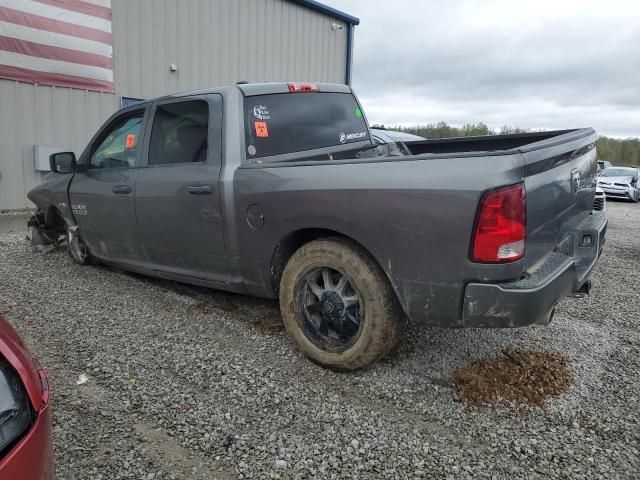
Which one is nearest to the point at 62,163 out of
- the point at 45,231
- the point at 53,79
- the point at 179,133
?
the point at 45,231

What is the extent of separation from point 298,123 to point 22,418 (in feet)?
9.22

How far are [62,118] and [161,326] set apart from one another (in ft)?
25.0

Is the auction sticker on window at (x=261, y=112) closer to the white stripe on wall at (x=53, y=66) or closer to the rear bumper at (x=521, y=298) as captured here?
the rear bumper at (x=521, y=298)

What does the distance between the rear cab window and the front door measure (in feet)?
3.98

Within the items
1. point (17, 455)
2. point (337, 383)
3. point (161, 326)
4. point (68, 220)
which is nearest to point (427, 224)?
point (337, 383)

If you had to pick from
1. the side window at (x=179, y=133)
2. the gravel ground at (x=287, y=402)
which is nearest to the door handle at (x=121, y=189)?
the side window at (x=179, y=133)

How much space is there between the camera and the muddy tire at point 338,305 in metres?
2.76

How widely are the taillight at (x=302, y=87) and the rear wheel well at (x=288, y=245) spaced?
4.22 feet

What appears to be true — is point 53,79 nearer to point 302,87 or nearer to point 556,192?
point 302,87

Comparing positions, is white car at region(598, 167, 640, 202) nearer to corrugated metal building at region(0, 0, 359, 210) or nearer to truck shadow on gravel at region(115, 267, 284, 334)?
corrugated metal building at region(0, 0, 359, 210)

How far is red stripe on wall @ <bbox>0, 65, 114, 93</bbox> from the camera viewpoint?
8.70 meters

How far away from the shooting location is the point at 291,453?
7.50 feet

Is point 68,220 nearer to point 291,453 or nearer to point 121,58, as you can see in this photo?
point 291,453

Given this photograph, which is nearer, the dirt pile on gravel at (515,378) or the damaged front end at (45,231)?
the dirt pile on gravel at (515,378)
